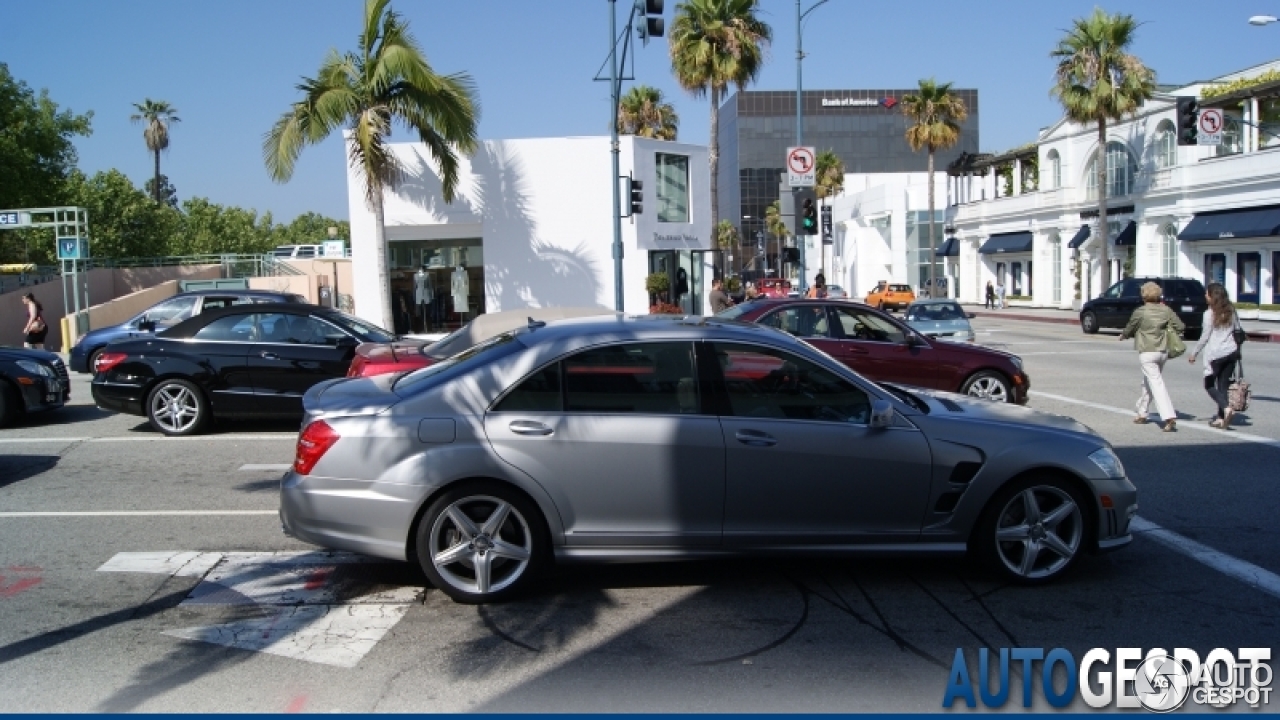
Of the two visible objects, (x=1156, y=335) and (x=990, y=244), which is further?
(x=990, y=244)

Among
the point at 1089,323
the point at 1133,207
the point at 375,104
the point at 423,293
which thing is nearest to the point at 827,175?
the point at 1133,207

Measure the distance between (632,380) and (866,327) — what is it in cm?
758

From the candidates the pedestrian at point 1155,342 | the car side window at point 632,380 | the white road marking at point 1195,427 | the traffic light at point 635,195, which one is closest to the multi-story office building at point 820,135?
the traffic light at point 635,195

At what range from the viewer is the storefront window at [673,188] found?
31156 millimetres

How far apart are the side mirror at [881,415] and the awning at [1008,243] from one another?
177 ft

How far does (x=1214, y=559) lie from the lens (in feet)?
22.0

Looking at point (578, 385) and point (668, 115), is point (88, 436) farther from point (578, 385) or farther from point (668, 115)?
point (668, 115)

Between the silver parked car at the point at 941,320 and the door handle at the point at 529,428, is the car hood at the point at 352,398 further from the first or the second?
the silver parked car at the point at 941,320

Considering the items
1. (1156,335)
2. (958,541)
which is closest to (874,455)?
(958,541)

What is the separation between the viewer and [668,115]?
50812 millimetres

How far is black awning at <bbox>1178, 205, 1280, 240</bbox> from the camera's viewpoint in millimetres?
36125

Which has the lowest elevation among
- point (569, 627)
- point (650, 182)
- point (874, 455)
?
point (569, 627)

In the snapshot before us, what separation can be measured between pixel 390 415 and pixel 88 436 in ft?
27.4

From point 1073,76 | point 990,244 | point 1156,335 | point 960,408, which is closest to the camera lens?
point 960,408
